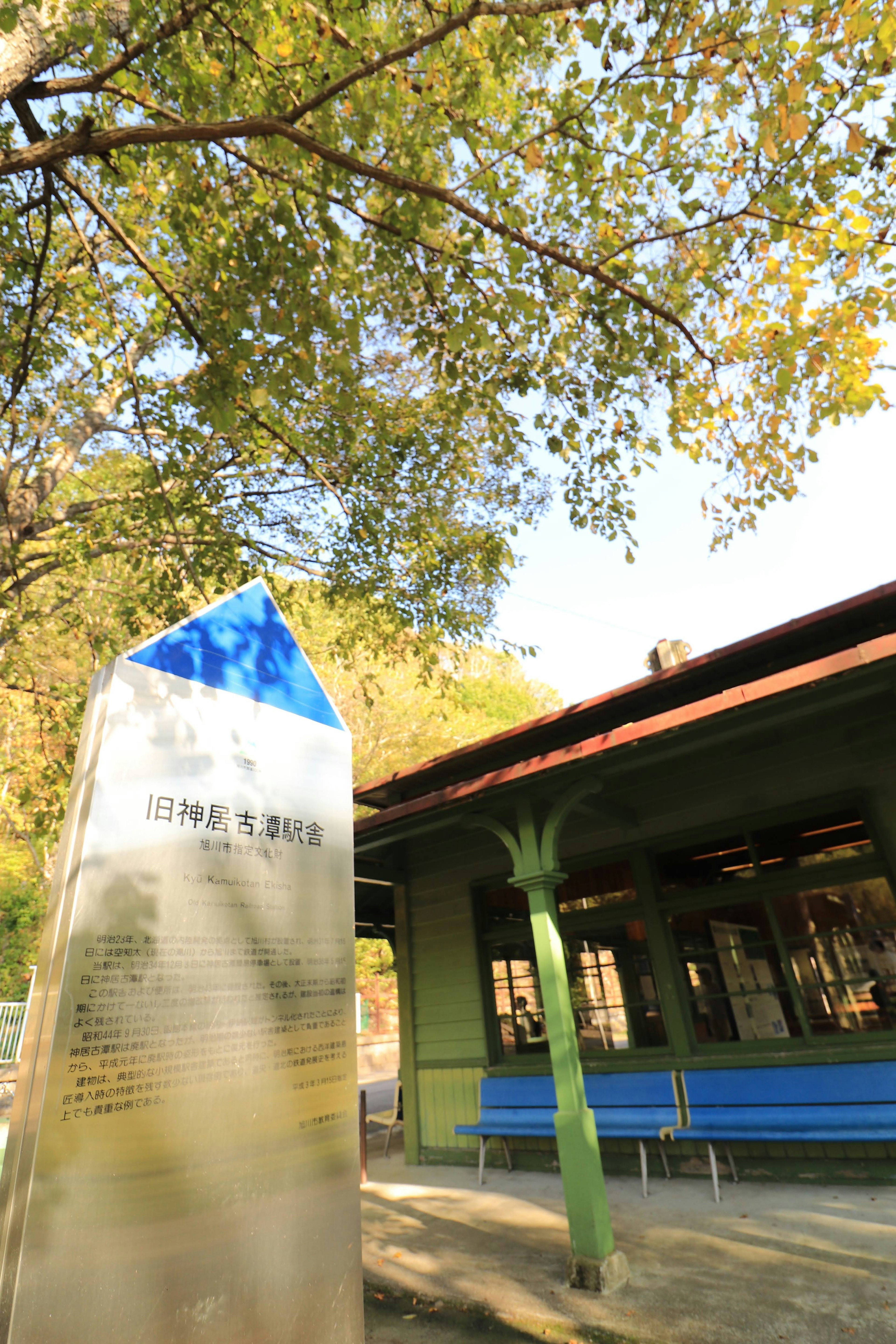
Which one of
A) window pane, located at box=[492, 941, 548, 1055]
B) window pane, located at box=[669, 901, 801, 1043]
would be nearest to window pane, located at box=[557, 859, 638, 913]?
window pane, located at box=[669, 901, 801, 1043]

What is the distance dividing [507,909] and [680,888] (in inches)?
78.3

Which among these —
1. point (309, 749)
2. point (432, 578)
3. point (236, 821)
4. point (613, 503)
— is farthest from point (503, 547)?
point (236, 821)

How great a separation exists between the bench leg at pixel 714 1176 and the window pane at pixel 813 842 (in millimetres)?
2045

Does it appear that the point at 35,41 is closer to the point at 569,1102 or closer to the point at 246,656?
the point at 246,656

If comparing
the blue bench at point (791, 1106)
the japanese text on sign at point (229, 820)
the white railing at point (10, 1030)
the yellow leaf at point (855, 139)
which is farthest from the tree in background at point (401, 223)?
the white railing at point (10, 1030)

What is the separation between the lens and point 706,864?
5980 mm

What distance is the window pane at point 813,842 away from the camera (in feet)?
17.3

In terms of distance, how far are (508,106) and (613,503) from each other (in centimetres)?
334

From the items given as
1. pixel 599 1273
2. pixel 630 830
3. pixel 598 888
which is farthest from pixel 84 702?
pixel 599 1273

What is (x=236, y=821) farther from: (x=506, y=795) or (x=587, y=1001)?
(x=587, y=1001)

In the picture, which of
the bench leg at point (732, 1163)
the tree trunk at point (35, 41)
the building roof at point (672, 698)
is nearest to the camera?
the tree trunk at point (35, 41)

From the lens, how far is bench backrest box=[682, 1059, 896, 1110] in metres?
4.59

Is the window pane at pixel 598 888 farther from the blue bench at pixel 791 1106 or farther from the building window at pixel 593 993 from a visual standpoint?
the blue bench at pixel 791 1106

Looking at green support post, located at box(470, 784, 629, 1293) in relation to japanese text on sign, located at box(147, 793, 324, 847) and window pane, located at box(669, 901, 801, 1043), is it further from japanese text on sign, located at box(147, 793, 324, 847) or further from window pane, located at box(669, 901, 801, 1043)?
japanese text on sign, located at box(147, 793, 324, 847)
